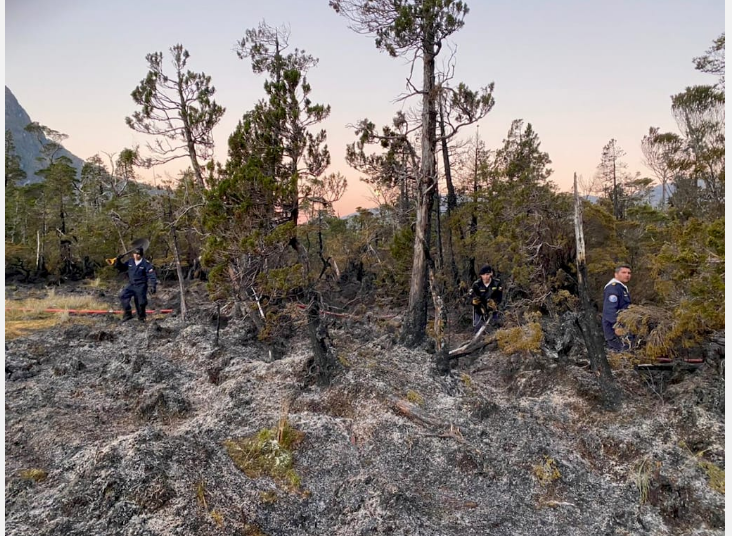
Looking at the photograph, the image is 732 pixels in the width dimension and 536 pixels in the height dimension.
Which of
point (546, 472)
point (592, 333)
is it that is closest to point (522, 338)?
point (592, 333)

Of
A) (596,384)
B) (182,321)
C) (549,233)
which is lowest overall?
(596,384)

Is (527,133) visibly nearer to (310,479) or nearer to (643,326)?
(643,326)

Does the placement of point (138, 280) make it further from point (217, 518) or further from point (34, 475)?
point (217, 518)

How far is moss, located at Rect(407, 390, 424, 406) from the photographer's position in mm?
5156

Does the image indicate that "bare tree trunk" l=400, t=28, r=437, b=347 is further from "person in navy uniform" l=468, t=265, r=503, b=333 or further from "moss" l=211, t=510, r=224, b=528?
"moss" l=211, t=510, r=224, b=528

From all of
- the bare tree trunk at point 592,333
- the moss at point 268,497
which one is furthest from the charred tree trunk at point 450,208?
the moss at point 268,497

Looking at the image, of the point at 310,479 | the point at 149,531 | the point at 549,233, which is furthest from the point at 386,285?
the point at 149,531

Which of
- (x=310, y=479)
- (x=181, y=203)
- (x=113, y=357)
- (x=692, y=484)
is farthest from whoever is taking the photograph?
(x=181, y=203)

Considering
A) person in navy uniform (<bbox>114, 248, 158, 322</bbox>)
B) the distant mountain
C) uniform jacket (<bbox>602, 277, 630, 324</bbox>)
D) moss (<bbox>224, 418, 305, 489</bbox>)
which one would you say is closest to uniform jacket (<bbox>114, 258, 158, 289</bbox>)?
Answer: person in navy uniform (<bbox>114, 248, 158, 322</bbox>)

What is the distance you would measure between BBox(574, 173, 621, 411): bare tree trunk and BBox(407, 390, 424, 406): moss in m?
2.26

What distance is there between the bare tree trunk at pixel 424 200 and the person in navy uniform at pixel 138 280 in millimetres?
6108

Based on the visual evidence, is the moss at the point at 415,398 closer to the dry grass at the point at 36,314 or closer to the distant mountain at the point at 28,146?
the distant mountain at the point at 28,146

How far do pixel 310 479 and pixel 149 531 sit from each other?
1.37 m

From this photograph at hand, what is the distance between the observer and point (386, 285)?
13.8 metres
